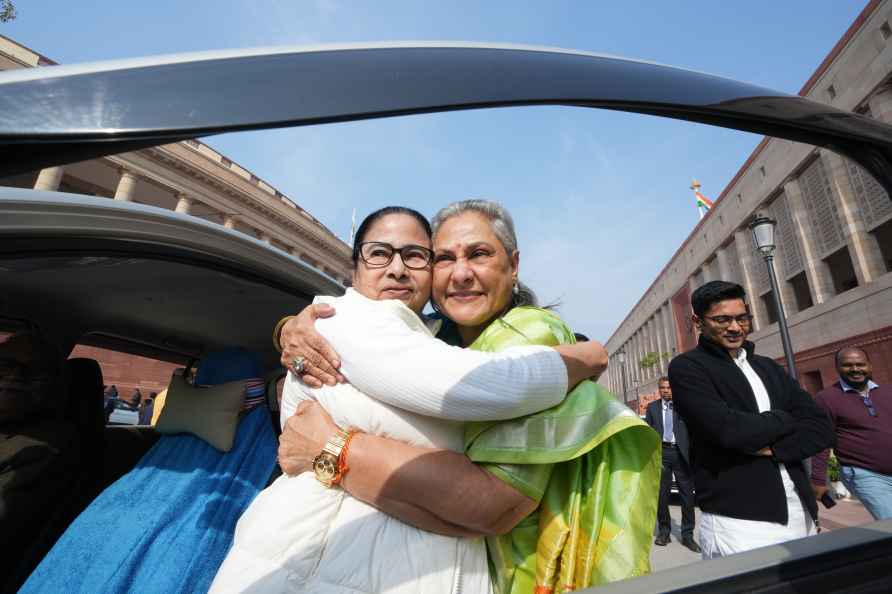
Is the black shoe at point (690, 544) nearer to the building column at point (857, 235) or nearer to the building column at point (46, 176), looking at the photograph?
the building column at point (46, 176)

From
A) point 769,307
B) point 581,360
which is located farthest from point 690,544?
point 769,307

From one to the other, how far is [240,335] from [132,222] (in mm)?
1658

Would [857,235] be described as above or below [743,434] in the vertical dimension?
above

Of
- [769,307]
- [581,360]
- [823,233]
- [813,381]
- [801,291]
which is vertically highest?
[823,233]

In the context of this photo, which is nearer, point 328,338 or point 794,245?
point 328,338

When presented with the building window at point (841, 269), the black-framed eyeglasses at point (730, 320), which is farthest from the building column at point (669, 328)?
the black-framed eyeglasses at point (730, 320)

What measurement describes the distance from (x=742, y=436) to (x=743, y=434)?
11 mm

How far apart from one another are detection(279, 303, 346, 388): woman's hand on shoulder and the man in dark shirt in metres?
4.95

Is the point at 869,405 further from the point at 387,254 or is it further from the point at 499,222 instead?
the point at 387,254

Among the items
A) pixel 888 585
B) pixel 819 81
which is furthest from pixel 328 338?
pixel 819 81

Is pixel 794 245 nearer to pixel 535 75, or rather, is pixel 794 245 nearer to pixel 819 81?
pixel 819 81

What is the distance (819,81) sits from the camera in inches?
546

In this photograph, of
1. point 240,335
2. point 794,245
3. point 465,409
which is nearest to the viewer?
point 465,409

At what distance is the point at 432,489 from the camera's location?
0.97m
